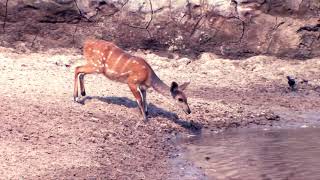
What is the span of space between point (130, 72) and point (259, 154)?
2461 millimetres

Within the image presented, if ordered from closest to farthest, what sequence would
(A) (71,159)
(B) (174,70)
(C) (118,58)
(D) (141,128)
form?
(A) (71,159) → (D) (141,128) → (C) (118,58) → (B) (174,70)

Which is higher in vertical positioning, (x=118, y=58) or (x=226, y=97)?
(x=118, y=58)

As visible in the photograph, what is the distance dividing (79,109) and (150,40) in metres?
4.45

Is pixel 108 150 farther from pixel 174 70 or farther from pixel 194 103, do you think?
pixel 174 70

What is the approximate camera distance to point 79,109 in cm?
1038

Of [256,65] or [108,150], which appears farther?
[256,65]

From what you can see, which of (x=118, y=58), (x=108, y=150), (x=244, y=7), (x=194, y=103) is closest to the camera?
(x=108, y=150)

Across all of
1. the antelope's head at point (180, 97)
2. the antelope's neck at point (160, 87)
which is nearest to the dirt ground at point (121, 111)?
the antelope's head at point (180, 97)

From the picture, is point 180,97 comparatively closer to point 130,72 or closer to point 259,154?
point 130,72

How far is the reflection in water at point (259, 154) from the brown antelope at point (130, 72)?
0.88 metres

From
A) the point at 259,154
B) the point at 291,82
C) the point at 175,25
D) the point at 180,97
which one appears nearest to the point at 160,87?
the point at 180,97

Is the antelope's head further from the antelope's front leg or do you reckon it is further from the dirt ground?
the antelope's front leg

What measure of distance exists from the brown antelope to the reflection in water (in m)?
0.88

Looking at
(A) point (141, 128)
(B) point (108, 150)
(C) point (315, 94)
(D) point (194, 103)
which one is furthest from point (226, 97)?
(B) point (108, 150)
